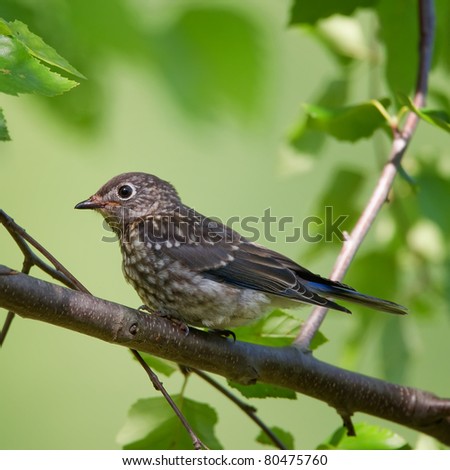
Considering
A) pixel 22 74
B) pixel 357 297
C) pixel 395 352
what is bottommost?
pixel 395 352

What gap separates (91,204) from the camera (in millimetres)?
4516

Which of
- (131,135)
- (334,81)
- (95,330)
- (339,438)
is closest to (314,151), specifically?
(334,81)

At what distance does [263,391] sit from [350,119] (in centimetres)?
124

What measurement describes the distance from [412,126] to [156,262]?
1.43 meters

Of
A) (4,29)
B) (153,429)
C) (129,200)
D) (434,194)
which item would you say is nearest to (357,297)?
(434,194)

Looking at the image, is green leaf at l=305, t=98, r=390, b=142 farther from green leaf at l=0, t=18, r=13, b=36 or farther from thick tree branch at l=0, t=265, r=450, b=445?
green leaf at l=0, t=18, r=13, b=36

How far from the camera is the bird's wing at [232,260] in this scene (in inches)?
158

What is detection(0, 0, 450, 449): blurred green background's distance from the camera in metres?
3.19

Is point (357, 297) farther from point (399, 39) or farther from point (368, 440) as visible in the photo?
point (399, 39)

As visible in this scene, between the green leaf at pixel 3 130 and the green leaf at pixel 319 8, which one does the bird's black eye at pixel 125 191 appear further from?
the green leaf at pixel 3 130

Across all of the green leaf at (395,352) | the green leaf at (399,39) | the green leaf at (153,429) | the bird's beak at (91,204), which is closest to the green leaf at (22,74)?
the green leaf at (153,429)

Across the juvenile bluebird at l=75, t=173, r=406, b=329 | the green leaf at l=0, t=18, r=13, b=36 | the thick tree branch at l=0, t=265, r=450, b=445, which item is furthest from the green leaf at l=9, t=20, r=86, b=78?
the juvenile bluebird at l=75, t=173, r=406, b=329

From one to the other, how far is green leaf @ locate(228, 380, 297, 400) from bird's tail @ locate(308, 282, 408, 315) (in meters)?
0.61

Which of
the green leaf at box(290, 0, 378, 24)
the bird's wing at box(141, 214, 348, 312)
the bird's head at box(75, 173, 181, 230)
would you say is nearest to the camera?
the green leaf at box(290, 0, 378, 24)
